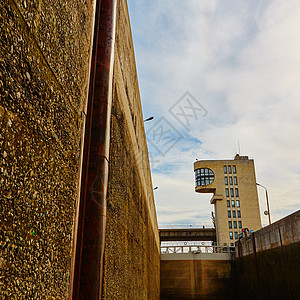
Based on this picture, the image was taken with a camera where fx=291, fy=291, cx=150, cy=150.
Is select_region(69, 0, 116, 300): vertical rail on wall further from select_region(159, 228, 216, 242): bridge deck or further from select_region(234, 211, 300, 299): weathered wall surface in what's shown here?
select_region(159, 228, 216, 242): bridge deck

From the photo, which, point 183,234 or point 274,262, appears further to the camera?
point 183,234

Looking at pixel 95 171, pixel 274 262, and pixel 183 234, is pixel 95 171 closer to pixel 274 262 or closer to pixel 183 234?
pixel 274 262

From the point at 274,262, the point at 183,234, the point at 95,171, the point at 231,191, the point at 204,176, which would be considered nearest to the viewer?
the point at 95,171

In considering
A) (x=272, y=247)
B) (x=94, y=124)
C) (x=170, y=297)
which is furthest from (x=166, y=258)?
(x=94, y=124)

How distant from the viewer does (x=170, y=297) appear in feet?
75.4

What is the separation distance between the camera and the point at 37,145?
52.6 inches

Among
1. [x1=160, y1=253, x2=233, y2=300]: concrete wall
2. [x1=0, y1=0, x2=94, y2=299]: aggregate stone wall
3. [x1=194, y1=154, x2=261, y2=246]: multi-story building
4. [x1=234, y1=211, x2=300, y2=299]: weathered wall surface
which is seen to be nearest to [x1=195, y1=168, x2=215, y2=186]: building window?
[x1=194, y1=154, x2=261, y2=246]: multi-story building

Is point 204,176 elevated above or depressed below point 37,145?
above

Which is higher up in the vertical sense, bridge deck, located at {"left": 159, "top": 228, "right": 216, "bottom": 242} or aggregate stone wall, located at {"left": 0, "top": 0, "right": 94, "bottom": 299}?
bridge deck, located at {"left": 159, "top": 228, "right": 216, "bottom": 242}

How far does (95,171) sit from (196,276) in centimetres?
2424

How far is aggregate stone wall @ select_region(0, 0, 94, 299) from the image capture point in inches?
42.9

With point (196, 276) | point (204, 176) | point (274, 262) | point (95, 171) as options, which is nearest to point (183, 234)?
point (204, 176)

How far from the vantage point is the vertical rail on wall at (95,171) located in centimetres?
211

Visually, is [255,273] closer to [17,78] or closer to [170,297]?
[170,297]
